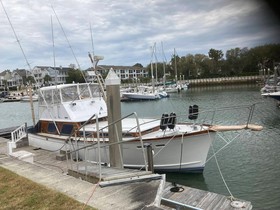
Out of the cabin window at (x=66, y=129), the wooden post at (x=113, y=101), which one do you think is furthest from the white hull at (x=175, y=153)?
the wooden post at (x=113, y=101)

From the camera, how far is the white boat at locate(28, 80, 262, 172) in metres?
10.6

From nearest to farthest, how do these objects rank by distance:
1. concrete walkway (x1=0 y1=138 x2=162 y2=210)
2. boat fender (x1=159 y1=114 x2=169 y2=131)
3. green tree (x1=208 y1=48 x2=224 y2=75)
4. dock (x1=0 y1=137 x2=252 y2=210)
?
concrete walkway (x1=0 y1=138 x2=162 y2=210) < dock (x1=0 y1=137 x2=252 y2=210) < boat fender (x1=159 y1=114 x2=169 y2=131) < green tree (x1=208 y1=48 x2=224 y2=75)

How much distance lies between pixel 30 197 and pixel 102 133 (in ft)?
11.9

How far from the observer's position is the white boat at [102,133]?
10.6m

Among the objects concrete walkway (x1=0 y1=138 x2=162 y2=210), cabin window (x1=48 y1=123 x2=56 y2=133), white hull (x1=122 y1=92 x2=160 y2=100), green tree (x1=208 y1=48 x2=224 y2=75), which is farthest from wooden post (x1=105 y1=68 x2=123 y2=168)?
green tree (x1=208 y1=48 x2=224 y2=75)

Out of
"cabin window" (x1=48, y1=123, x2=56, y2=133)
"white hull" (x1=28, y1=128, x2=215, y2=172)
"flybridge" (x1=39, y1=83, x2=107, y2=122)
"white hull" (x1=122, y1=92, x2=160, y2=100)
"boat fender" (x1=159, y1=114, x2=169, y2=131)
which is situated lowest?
"white hull" (x1=122, y1=92, x2=160, y2=100)

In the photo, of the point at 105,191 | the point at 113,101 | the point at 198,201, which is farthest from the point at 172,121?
the point at 105,191

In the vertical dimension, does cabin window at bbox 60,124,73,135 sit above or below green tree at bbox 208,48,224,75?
below

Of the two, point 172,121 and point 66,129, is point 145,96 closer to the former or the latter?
point 66,129

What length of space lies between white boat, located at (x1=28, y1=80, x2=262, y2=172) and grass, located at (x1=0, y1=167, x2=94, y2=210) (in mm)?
1690

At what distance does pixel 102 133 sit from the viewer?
9.64 meters

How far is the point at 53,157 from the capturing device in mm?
12352

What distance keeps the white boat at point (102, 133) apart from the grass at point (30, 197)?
1690 millimetres

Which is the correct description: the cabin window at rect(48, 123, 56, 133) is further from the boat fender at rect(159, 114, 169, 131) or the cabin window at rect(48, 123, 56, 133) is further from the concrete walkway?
the boat fender at rect(159, 114, 169, 131)
